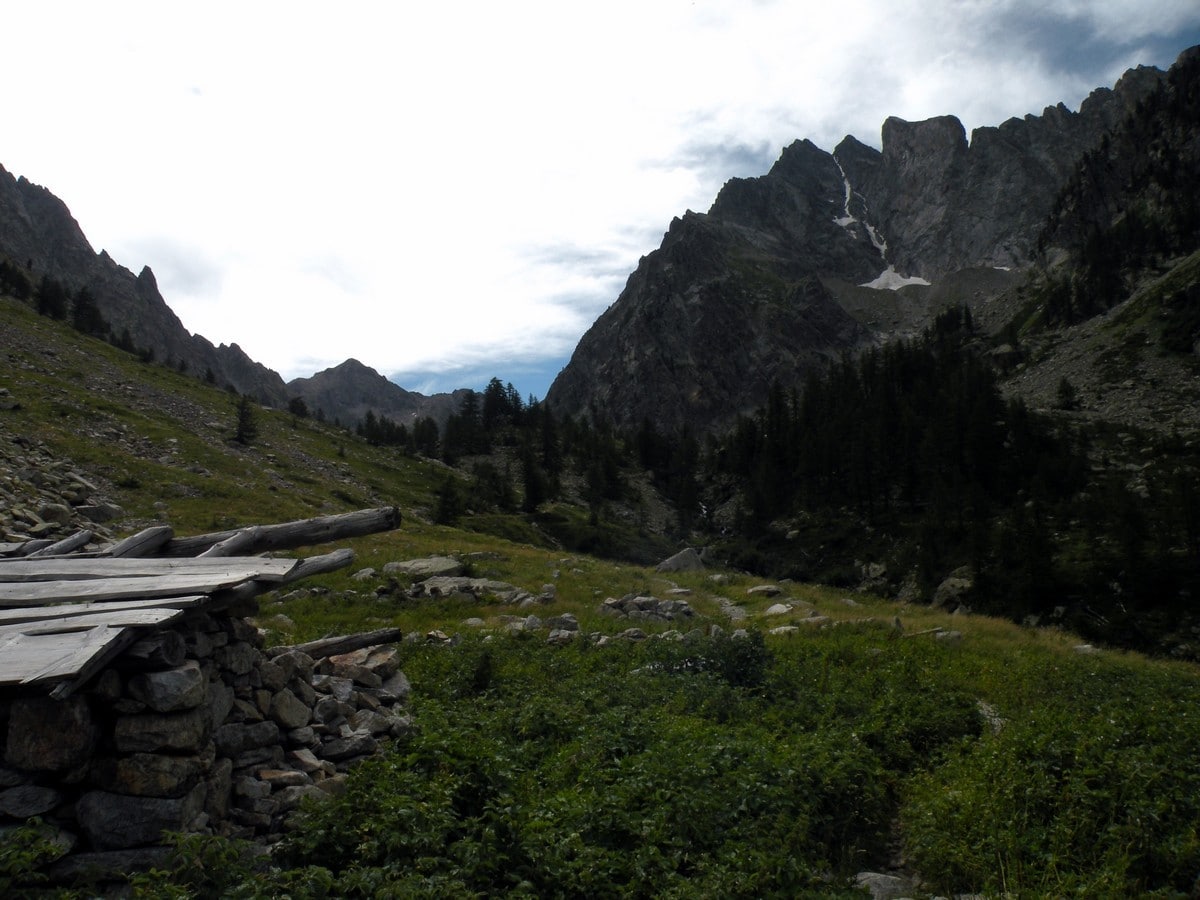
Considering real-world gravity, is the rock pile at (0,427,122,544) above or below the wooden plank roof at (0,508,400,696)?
above

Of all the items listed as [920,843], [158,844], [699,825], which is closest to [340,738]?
[158,844]

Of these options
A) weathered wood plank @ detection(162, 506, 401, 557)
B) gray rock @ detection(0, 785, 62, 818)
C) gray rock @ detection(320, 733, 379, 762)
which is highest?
weathered wood plank @ detection(162, 506, 401, 557)

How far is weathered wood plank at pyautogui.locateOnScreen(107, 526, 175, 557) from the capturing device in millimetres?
9877

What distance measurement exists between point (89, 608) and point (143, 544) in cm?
352

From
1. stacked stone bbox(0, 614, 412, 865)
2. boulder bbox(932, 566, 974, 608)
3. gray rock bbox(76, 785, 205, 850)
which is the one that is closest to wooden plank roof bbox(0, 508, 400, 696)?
stacked stone bbox(0, 614, 412, 865)

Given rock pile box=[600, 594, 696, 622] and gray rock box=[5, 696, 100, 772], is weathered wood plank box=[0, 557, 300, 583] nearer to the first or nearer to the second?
gray rock box=[5, 696, 100, 772]

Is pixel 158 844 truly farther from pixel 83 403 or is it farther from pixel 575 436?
pixel 575 436

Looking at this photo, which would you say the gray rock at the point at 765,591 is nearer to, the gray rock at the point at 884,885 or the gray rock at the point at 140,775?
the gray rock at the point at 884,885

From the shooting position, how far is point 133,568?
346 inches

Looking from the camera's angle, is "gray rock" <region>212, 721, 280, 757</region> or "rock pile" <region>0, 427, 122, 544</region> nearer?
"gray rock" <region>212, 721, 280, 757</region>

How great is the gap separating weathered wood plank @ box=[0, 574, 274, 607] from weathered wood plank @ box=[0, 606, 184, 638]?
58cm

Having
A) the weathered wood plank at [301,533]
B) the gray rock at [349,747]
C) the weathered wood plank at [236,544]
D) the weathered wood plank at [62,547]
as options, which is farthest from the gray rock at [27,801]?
the weathered wood plank at [62,547]

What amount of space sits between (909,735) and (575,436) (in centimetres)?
11190

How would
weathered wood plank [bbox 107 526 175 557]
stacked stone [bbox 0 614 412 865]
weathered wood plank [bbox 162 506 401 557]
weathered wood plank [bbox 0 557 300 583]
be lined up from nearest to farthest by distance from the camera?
stacked stone [bbox 0 614 412 865] < weathered wood plank [bbox 0 557 300 583] < weathered wood plank [bbox 107 526 175 557] < weathered wood plank [bbox 162 506 401 557]
